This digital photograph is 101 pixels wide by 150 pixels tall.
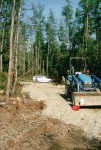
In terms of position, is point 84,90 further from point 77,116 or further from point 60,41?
point 60,41

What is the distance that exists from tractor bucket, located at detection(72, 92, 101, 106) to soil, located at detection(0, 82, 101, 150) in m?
Answer: 0.48

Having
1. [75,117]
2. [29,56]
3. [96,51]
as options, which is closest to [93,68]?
[96,51]

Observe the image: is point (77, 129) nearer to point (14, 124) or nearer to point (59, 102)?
point (14, 124)

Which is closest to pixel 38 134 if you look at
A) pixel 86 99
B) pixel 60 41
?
pixel 86 99

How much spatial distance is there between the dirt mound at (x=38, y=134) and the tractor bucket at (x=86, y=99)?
2783mm

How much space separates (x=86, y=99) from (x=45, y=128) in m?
5.52

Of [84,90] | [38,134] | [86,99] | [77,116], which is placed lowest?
[77,116]

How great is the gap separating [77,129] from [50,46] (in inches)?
2148

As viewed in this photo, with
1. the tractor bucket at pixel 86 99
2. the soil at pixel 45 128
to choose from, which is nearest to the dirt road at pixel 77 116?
the soil at pixel 45 128

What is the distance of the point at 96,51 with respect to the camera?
40281 mm

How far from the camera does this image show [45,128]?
40.1 ft

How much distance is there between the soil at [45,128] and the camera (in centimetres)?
1027

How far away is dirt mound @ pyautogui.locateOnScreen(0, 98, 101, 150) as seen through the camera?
33.3 ft

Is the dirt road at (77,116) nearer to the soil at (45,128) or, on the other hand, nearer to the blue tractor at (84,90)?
the soil at (45,128)
